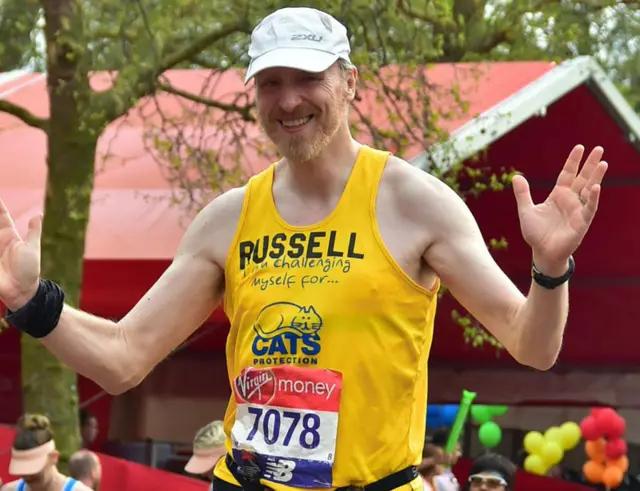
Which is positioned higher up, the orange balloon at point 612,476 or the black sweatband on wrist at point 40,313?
the orange balloon at point 612,476

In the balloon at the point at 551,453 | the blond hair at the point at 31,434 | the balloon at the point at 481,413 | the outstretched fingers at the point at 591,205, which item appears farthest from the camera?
the balloon at the point at 481,413

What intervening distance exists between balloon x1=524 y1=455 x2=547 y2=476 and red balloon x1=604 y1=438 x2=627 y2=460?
0.61m

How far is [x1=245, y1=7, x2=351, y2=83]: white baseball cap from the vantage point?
296 cm

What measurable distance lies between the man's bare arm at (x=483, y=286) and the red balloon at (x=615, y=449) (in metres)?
8.70

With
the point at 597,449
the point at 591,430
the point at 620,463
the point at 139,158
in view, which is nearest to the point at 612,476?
the point at 620,463

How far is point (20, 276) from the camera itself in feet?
9.72

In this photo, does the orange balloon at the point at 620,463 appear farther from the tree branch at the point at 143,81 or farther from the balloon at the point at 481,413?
the tree branch at the point at 143,81

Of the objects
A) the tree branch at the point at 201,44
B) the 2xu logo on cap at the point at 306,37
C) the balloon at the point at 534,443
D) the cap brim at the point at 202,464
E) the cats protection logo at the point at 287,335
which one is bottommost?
the cats protection logo at the point at 287,335

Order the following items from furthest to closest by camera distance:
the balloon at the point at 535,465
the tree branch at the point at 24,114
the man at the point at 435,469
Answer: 1. the balloon at the point at 535,465
2. the tree branch at the point at 24,114
3. the man at the point at 435,469

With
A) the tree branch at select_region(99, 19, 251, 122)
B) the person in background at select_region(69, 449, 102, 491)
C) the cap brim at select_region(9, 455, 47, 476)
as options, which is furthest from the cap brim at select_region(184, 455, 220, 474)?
the tree branch at select_region(99, 19, 251, 122)

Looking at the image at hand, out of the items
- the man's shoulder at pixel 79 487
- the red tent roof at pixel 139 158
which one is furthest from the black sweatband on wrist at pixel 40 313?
the red tent roof at pixel 139 158

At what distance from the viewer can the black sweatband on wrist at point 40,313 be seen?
9.77ft

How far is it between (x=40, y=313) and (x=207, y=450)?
14.9ft

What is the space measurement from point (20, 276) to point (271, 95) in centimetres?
72
